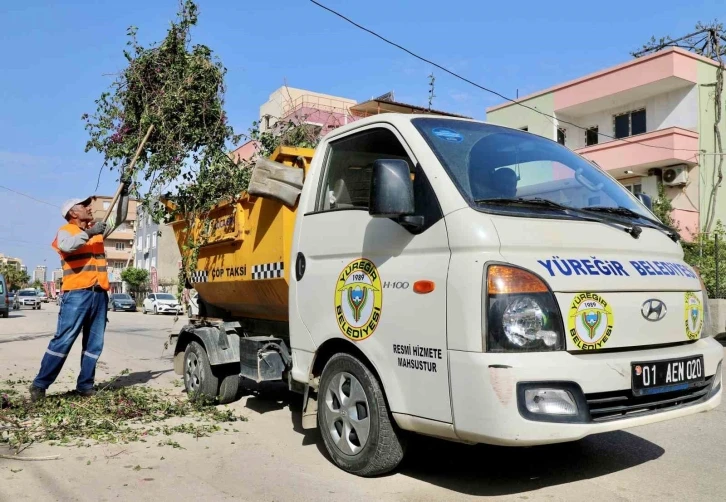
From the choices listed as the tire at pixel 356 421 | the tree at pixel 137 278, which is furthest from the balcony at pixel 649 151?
the tree at pixel 137 278

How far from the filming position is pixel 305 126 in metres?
7.26

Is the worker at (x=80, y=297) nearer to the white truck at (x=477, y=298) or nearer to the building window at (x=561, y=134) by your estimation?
the white truck at (x=477, y=298)

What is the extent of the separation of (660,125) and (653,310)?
71.4 ft

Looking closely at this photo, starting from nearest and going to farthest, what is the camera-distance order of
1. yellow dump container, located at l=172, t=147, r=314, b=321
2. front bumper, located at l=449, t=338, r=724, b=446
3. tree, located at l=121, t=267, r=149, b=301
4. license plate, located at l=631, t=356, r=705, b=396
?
front bumper, located at l=449, t=338, r=724, b=446 < license plate, located at l=631, t=356, r=705, b=396 < yellow dump container, located at l=172, t=147, r=314, b=321 < tree, located at l=121, t=267, r=149, b=301

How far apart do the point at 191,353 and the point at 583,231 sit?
4440 mm

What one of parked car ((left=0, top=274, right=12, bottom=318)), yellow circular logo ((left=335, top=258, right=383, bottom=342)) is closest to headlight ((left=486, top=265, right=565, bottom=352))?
yellow circular logo ((left=335, top=258, right=383, bottom=342))

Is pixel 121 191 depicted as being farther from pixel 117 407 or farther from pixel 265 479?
pixel 265 479

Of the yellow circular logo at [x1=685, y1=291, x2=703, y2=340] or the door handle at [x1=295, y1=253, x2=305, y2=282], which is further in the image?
the door handle at [x1=295, y1=253, x2=305, y2=282]

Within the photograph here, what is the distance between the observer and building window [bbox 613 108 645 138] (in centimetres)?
2345

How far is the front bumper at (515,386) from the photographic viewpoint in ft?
10.1

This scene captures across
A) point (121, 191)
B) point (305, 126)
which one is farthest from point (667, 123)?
point (121, 191)

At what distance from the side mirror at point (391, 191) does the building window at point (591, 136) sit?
76.5 feet

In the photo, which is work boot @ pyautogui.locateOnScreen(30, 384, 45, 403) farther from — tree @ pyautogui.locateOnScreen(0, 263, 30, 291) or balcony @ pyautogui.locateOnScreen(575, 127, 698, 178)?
tree @ pyautogui.locateOnScreen(0, 263, 30, 291)

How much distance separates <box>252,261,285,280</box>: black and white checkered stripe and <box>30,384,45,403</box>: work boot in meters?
2.55
